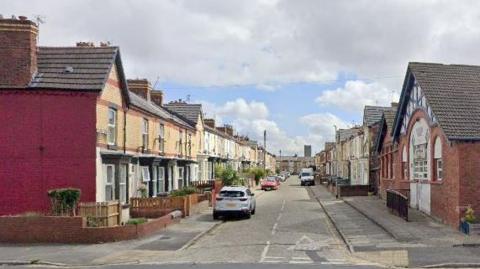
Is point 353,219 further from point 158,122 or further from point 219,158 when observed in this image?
point 219,158

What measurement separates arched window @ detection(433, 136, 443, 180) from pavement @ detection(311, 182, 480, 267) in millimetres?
1951

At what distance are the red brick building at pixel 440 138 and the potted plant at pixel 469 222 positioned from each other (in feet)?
1.25

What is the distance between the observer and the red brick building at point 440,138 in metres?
22.4

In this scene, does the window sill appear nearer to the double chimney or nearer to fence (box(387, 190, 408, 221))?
the double chimney

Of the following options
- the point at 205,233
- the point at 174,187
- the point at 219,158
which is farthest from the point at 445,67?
the point at 219,158

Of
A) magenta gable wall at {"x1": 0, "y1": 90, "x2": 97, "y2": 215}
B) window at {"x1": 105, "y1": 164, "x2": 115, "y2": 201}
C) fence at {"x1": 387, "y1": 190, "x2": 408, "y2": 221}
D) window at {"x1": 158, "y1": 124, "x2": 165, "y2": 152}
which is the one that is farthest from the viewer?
window at {"x1": 158, "y1": 124, "x2": 165, "y2": 152}

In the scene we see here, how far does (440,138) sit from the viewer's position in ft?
82.3

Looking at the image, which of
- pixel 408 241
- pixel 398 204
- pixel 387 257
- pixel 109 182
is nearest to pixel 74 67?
pixel 109 182

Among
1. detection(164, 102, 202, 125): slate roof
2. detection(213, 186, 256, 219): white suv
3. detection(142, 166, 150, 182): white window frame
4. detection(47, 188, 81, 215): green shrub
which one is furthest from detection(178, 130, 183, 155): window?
detection(47, 188, 81, 215): green shrub

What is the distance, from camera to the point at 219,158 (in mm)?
58500

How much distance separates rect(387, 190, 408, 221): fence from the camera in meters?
26.3

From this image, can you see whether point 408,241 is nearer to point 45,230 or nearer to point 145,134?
Answer: point 45,230

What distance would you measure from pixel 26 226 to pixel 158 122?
1557 cm

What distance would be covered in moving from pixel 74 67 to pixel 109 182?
16.4 ft
